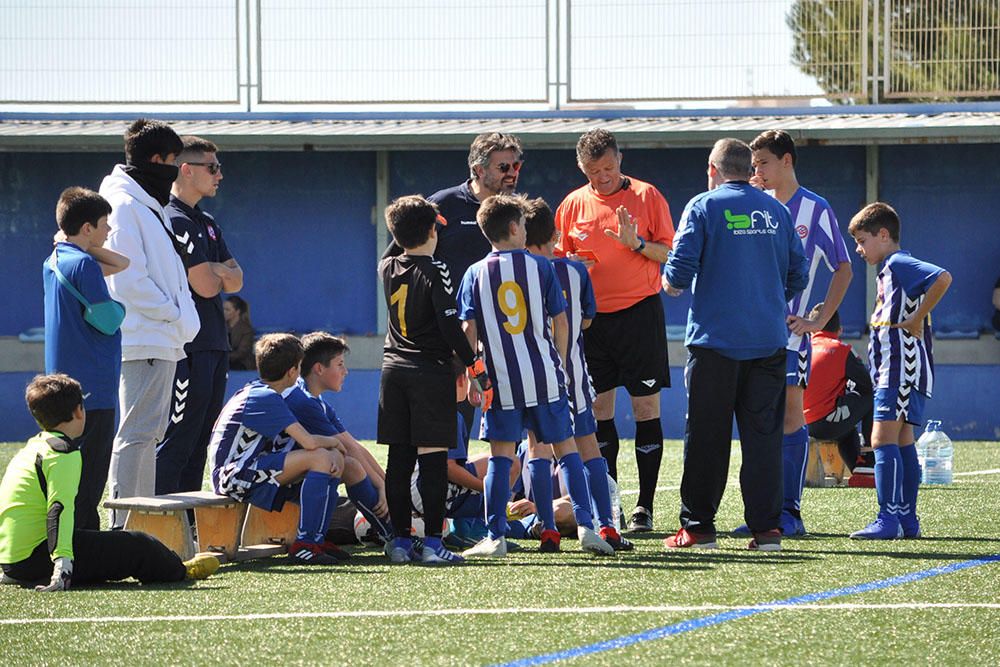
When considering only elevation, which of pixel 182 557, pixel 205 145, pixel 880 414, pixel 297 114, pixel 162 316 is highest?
pixel 297 114

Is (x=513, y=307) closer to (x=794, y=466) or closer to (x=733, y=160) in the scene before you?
(x=733, y=160)

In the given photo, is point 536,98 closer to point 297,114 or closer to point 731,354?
point 297,114

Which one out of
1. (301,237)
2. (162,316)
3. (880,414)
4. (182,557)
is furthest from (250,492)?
(301,237)

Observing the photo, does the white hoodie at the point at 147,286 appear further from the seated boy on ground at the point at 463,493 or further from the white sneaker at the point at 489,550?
the white sneaker at the point at 489,550

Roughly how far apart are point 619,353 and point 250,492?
227 cm

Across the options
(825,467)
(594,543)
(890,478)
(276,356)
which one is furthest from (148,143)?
(825,467)

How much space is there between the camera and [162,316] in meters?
7.53

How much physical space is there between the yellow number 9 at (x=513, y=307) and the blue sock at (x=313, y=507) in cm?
115

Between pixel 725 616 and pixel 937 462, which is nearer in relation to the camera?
pixel 725 616

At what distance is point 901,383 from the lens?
314 inches

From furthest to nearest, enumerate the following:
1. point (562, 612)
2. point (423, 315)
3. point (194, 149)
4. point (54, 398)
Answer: point (194, 149)
point (423, 315)
point (54, 398)
point (562, 612)

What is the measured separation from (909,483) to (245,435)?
3.32 m

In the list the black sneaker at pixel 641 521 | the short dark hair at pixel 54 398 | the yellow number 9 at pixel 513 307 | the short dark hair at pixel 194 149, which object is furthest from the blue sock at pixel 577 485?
the short dark hair at pixel 194 149

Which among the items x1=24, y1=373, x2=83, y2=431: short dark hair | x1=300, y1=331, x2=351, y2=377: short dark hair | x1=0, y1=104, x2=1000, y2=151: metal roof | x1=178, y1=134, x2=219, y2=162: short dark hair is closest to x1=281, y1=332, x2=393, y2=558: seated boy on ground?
x1=300, y1=331, x2=351, y2=377: short dark hair
